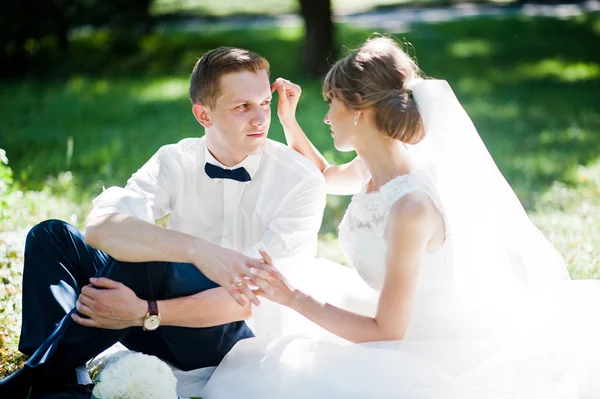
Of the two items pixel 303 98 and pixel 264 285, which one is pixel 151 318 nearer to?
pixel 264 285

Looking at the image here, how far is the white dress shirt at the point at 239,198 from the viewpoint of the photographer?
4.45 m

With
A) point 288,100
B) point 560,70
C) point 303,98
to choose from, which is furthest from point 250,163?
point 560,70

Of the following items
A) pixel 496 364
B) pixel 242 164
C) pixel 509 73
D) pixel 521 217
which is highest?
pixel 242 164

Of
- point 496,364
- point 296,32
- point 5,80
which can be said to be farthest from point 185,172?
point 296,32

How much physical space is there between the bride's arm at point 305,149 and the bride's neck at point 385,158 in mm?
687

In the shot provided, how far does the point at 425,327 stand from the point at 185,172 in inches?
62.6

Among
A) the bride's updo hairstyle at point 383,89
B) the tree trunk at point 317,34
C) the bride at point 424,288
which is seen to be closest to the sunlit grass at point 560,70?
the tree trunk at point 317,34

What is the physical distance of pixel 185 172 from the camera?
188 inches

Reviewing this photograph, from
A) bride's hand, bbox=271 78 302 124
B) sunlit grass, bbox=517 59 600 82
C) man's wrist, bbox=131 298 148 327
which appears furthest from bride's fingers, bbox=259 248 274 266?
sunlit grass, bbox=517 59 600 82

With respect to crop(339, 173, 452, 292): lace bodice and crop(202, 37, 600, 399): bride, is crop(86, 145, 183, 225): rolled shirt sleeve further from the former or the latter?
crop(339, 173, 452, 292): lace bodice

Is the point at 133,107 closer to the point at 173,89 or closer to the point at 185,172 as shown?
the point at 173,89

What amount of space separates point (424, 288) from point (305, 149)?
132cm

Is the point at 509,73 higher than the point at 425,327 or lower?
lower

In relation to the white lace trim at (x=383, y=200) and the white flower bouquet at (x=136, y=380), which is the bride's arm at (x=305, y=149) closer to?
the white lace trim at (x=383, y=200)
